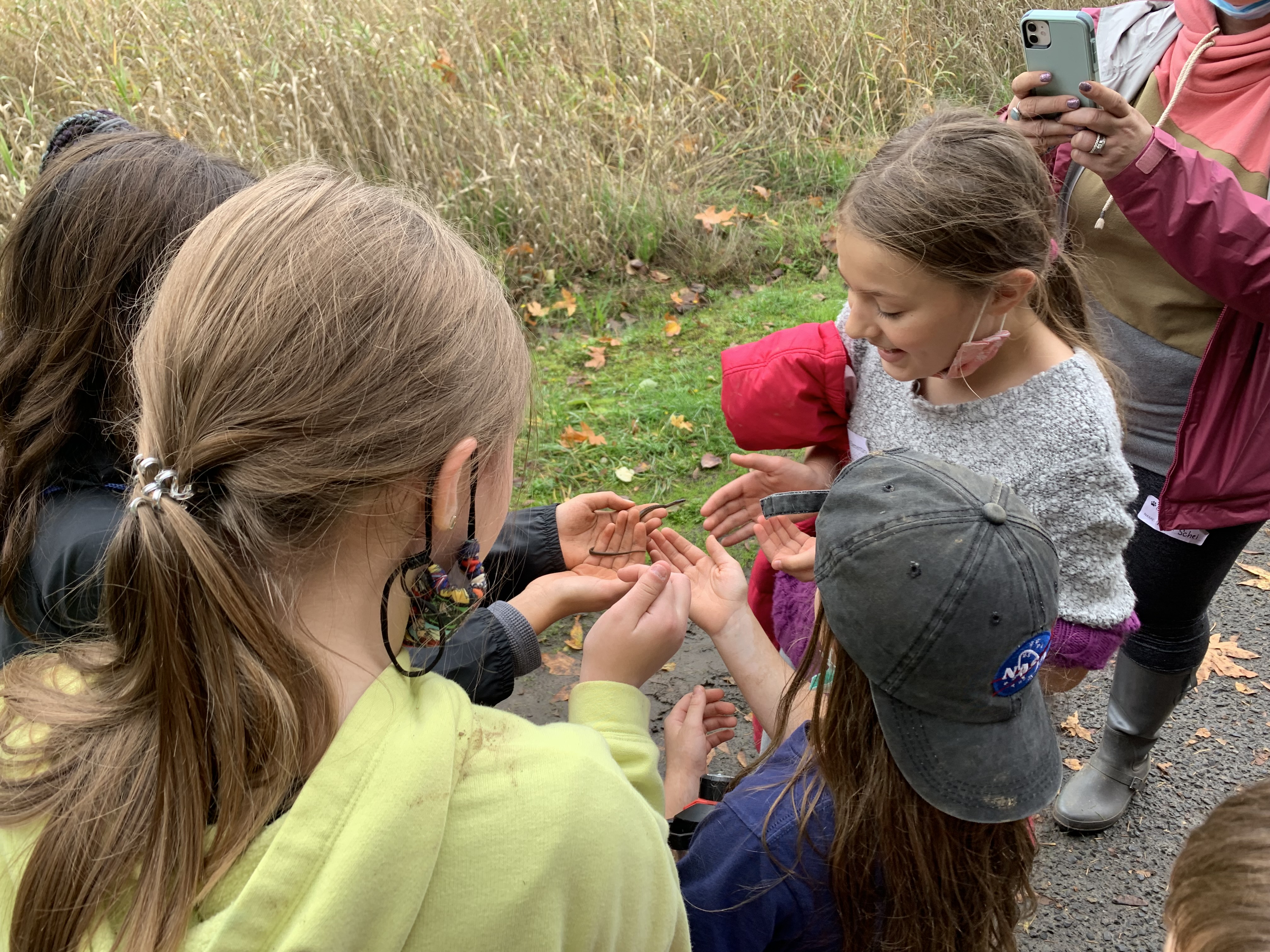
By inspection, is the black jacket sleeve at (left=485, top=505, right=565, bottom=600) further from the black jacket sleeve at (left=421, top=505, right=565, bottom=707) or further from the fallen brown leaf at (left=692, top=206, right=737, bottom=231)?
the fallen brown leaf at (left=692, top=206, right=737, bottom=231)

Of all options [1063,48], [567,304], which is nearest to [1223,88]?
[1063,48]

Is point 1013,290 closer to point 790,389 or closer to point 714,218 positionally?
point 790,389

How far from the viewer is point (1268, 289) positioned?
2.11 meters

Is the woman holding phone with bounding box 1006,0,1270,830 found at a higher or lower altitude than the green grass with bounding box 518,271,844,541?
higher

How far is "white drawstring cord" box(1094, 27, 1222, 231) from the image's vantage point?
7.50 ft

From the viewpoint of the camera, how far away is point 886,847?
60.2 inches

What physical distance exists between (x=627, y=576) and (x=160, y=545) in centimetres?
127

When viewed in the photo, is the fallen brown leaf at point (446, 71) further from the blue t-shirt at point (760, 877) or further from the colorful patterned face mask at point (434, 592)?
the blue t-shirt at point (760, 877)

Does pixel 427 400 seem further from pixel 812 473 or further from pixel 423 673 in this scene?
pixel 812 473

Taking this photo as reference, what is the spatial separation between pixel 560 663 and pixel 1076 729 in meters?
1.92

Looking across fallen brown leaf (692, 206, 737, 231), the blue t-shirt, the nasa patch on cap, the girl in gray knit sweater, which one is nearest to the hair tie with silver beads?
the blue t-shirt

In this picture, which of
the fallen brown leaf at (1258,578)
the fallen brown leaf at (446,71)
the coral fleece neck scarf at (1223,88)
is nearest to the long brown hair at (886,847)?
the coral fleece neck scarf at (1223,88)

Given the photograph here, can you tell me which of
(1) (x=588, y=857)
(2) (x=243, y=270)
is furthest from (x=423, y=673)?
(2) (x=243, y=270)

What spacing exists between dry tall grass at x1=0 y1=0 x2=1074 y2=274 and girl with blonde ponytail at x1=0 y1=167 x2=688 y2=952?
4705 millimetres
